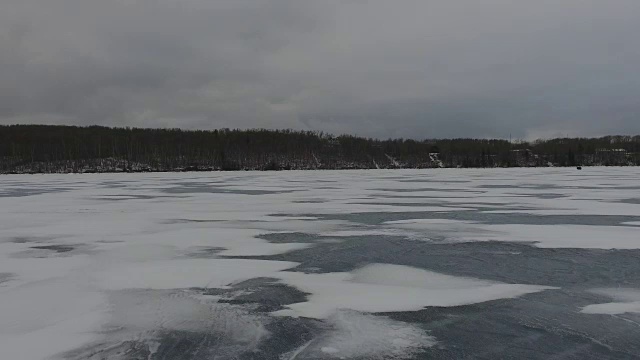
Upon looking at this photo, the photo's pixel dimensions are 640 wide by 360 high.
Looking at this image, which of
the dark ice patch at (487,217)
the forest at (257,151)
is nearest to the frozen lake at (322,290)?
the dark ice patch at (487,217)

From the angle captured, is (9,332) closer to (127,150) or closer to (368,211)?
(368,211)

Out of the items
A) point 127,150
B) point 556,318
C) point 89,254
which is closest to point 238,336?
point 556,318

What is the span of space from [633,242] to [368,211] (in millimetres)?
5952

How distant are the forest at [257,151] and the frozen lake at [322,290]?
70890mm

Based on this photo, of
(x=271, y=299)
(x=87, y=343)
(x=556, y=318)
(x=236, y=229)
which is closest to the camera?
(x=87, y=343)

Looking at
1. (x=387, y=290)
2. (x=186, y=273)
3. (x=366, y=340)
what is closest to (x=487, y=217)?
(x=387, y=290)

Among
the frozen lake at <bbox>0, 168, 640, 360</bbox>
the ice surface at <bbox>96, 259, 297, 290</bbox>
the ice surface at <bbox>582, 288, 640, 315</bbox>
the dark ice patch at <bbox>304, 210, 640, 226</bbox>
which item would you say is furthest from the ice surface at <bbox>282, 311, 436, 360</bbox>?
the dark ice patch at <bbox>304, 210, 640, 226</bbox>

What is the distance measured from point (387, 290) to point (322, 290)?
0.60 m

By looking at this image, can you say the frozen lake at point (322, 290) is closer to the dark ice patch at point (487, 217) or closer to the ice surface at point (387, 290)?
the ice surface at point (387, 290)

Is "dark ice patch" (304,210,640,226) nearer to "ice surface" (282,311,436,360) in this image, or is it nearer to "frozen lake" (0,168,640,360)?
"frozen lake" (0,168,640,360)

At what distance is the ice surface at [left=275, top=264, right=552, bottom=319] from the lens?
4492mm

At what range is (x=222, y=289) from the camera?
514cm

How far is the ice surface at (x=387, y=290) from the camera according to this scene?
4492 mm

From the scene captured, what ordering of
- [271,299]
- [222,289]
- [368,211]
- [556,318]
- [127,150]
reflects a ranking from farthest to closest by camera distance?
[127,150], [368,211], [222,289], [271,299], [556,318]
